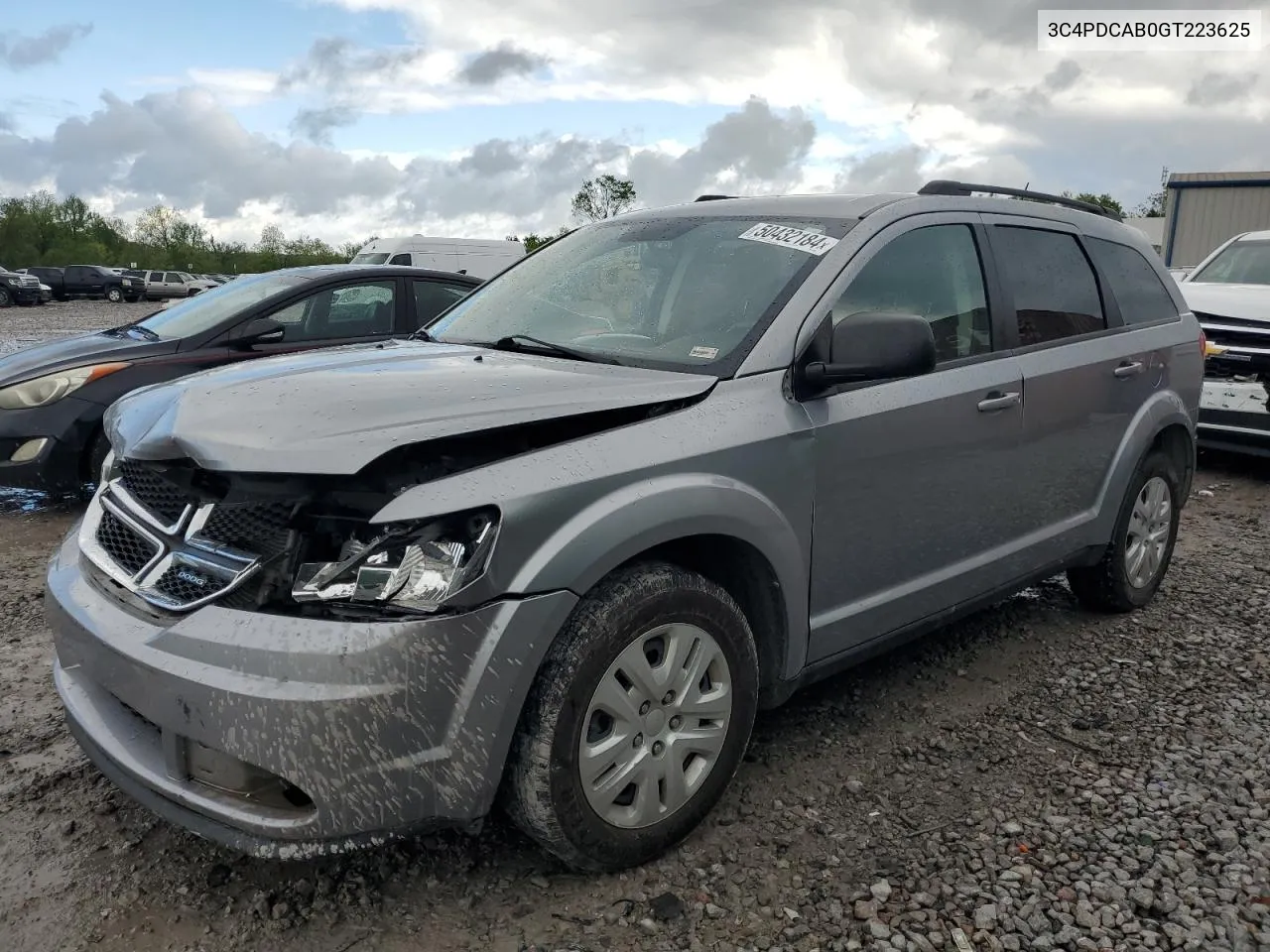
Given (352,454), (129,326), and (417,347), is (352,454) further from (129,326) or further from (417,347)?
(129,326)

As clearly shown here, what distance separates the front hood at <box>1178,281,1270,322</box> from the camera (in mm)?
7152

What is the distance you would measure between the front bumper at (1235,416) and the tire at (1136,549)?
9.02ft

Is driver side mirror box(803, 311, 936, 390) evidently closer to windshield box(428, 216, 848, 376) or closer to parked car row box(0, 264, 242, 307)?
windshield box(428, 216, 848, 376)

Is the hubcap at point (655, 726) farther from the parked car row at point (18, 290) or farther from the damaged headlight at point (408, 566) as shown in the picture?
the parked car row at point (18, 290)

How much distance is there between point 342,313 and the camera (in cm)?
651

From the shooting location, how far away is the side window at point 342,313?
6359 millimetres

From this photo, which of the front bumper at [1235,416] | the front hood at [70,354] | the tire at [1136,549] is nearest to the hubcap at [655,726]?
the tire at [1136,549]

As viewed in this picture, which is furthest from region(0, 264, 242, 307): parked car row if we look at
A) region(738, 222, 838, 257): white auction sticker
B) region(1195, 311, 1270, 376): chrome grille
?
region(738, 222, 838, 257): white auction sticker

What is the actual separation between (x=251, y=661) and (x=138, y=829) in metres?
1.00

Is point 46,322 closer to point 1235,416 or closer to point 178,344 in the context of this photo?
point 178,344

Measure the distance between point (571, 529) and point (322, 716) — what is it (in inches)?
25.3

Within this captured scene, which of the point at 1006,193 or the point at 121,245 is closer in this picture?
→ the point at 1006,193

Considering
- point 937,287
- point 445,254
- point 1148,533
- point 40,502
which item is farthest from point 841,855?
point 445,254

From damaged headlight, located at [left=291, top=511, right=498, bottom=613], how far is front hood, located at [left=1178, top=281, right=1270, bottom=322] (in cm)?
670
